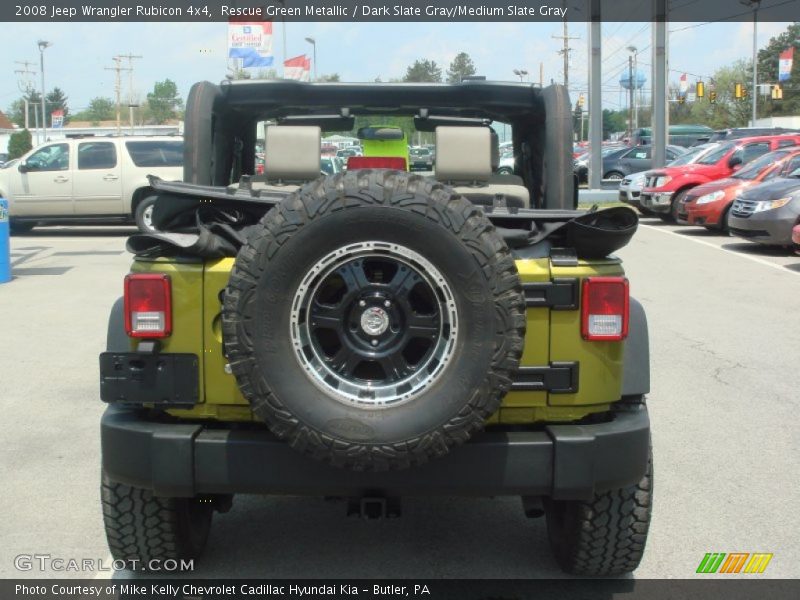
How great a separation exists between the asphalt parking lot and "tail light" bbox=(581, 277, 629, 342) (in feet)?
3.93

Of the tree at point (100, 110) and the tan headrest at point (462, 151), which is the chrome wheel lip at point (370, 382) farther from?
the tree at point (100, 110)

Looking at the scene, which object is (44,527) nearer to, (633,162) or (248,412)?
(248,412)

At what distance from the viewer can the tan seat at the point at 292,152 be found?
16.2 ft

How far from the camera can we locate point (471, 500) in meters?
5.25

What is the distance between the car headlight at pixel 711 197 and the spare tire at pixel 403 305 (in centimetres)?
1669

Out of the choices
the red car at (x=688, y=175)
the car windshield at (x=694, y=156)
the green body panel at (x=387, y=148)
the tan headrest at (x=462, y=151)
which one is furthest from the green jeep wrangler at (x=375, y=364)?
the car windshield at (x=694, y=156)

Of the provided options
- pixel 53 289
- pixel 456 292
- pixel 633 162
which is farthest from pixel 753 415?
pixel 633 162

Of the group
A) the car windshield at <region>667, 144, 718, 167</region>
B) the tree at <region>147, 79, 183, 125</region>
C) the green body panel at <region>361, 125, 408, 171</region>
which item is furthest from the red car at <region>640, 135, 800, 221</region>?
the tree at <region>147, 79, 183, 125</region>

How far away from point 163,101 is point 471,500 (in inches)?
5482

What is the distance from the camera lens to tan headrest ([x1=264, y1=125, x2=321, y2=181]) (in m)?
4.93

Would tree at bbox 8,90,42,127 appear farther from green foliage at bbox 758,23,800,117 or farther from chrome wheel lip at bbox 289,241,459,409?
chrome wheel lip at bbox 289,241,459,409

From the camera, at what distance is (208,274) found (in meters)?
3.63

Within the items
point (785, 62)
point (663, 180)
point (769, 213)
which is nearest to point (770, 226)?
point (769, 213)

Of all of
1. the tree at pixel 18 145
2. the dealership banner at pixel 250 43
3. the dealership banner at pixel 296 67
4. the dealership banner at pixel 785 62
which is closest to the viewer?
the dealership banner at pixel 250 43
